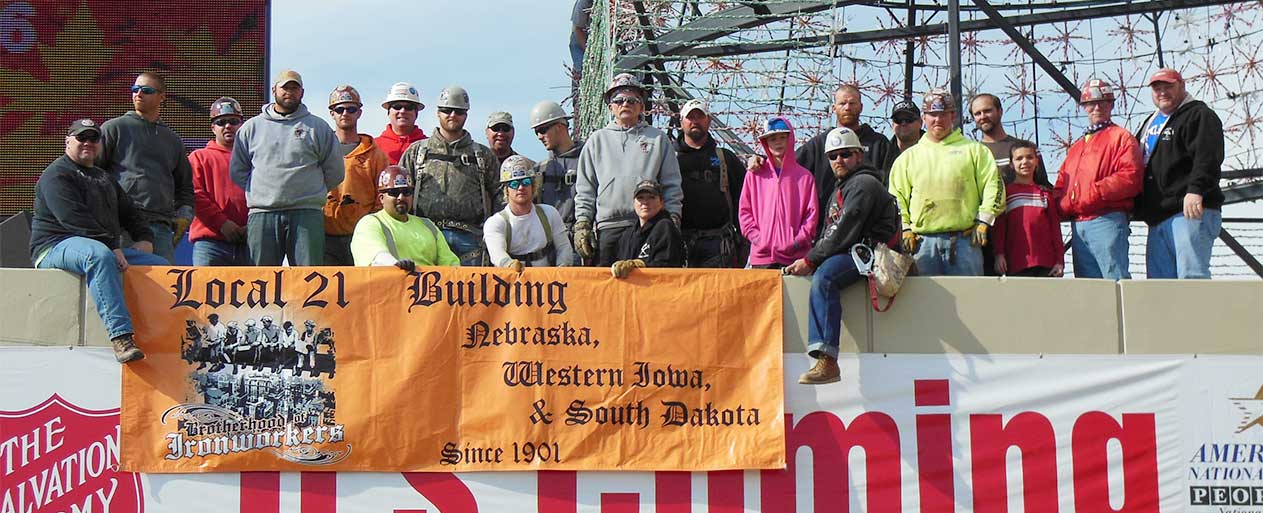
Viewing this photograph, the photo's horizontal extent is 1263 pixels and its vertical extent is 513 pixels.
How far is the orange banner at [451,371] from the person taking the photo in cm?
885

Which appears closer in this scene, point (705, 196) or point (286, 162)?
point (286, 162)

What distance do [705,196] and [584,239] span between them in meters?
0.84

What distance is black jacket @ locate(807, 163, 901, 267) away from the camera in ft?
28.9

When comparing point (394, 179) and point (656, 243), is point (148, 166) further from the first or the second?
point (656, 243)

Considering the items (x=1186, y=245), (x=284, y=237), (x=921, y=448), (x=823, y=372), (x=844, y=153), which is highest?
(x=844, y=153)

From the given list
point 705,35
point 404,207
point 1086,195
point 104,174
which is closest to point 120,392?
point 104,174

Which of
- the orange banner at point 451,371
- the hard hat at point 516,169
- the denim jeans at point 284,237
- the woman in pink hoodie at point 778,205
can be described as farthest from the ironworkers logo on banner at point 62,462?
the woman in pink hoodie at point 778,205

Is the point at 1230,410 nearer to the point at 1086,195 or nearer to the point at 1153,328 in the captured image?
the point at 1153,328

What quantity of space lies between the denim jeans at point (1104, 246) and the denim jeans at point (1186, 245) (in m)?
0.21

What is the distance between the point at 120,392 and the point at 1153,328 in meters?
6.25

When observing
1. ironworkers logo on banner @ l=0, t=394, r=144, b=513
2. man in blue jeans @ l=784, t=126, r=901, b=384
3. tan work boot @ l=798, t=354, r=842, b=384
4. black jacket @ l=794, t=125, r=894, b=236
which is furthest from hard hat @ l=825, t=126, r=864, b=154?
ironworkers logo on banner @ l=0, t=394, r=144, b=513

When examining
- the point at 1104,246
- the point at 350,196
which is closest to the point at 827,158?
the point at 1104,246

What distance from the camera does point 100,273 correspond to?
28.5 feet

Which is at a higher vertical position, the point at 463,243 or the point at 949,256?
the point at 463,243
